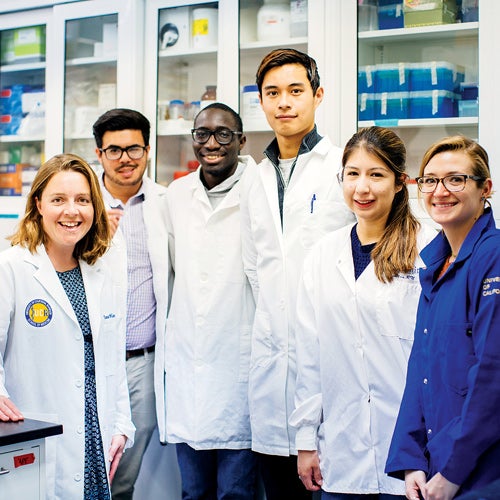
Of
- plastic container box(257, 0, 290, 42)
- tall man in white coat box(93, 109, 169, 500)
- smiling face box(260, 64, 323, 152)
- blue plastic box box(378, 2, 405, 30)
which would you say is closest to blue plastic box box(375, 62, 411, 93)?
blue plastic box box(378, 2, 405, 30)

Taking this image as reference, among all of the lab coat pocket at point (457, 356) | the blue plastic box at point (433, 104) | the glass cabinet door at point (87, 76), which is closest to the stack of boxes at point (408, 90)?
the blue plastic box at point (433, 104)

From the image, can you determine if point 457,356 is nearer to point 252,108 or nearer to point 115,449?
point 115,449

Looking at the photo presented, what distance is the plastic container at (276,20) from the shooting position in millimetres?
3316

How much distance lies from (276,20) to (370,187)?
1.55 meters

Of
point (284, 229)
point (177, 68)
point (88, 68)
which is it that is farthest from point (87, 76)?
point (284, 229)

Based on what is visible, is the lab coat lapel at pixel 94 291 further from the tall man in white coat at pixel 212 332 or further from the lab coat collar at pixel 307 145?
the lab coat collar at pixel 307 145

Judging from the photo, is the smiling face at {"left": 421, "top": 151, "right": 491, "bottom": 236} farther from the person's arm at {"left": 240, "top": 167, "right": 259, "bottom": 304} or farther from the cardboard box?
the cardboard box

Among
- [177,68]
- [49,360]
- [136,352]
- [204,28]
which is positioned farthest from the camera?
[177,68]

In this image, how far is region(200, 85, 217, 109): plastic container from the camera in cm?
354

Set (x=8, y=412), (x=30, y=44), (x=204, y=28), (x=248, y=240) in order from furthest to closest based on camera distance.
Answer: (x=30, y=44), (x=204, y=28), (x=248, y=240), (x=8, y=412)

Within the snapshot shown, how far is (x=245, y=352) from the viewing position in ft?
8.54

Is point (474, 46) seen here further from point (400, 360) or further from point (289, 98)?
point (400, 360)

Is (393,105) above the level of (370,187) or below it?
above

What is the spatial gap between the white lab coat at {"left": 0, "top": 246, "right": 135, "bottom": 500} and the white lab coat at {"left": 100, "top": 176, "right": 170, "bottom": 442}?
451 mm
